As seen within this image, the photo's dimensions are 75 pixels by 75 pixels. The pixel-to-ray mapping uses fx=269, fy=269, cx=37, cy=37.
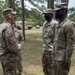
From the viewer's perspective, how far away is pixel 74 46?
17.6 feet

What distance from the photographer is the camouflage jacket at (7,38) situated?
18.9 ft

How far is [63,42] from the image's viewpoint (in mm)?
5383

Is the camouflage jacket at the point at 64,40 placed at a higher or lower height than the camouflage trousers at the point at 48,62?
higher

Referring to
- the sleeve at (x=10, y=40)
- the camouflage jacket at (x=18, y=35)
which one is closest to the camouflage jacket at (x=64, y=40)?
the sleeve at (x=10, y=40)

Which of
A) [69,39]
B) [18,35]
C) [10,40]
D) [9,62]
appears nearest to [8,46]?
[10,40]

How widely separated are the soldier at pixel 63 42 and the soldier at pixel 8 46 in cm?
97

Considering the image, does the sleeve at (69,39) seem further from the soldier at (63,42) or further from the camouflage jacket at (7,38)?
the camouflage jacket at (7,38)

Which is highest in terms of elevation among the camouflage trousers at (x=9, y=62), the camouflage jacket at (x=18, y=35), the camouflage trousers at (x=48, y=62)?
the camouflage jacket at (x=18, y=35)

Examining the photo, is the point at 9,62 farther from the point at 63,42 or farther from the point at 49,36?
the point at 49,36

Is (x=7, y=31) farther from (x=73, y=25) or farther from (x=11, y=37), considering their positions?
(x=73, y=25)

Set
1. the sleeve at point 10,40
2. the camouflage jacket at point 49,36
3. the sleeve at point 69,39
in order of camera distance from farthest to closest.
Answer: the camouflage jacket at point 49,36, the sleeve at point 10,40, the sleeve at point 69,39

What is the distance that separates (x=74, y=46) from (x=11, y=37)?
1378 millimetres

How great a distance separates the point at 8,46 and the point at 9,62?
1.25ft

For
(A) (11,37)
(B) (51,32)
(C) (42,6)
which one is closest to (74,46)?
(A) (11,37)
